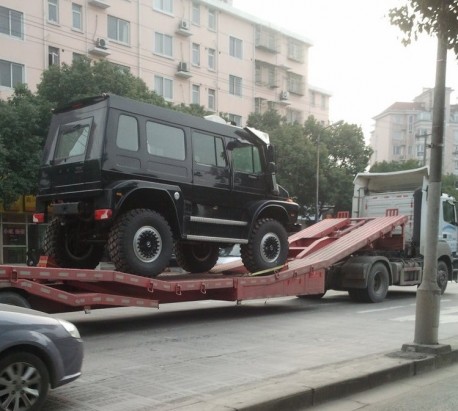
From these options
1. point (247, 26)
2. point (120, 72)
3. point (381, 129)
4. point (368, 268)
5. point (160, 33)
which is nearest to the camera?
point (368, 268)

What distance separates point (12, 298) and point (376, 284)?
926cm

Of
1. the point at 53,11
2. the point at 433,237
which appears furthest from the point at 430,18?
the point at 53,11

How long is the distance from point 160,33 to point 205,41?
4444 millimetres

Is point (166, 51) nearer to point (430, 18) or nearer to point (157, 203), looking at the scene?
point (157, 203)

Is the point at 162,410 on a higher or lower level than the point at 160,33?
lower

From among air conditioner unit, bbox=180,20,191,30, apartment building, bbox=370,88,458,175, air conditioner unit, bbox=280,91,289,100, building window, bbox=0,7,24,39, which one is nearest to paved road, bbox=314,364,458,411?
building window, bbox=0,7,24,39

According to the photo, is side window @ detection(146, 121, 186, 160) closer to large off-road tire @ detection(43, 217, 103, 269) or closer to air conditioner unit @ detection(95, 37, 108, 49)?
large off-road tire @ detection(43, 217, 103, 269)

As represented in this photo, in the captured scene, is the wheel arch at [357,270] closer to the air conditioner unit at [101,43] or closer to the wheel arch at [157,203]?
the wheel arch at [157,203]

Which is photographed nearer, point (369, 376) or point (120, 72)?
point (369, 376)

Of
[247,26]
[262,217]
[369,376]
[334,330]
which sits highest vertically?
[247,26]

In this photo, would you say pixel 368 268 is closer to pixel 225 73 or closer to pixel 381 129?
Result: pixel 225 73

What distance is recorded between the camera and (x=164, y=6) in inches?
1451

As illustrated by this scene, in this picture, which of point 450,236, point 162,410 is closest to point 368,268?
point 450,236

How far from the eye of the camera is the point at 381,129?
4114 inches
